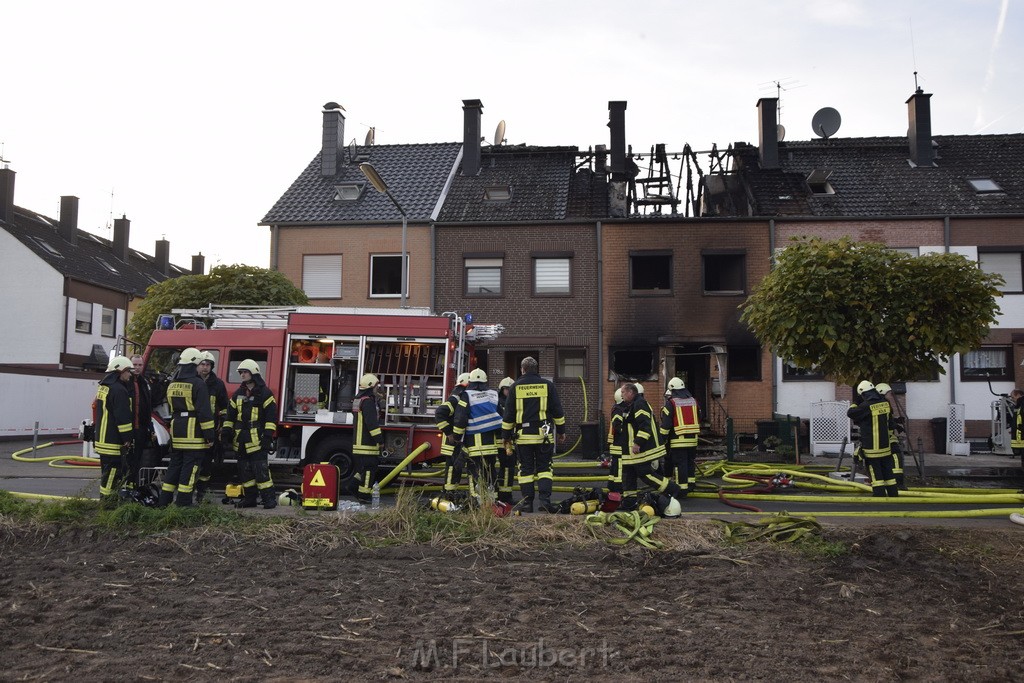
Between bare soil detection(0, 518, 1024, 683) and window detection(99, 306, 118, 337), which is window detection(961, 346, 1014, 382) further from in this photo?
window detection(99, 306, 118, 337)

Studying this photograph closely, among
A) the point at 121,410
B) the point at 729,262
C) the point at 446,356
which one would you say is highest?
the point at 729,262

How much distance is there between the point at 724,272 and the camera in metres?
22.6

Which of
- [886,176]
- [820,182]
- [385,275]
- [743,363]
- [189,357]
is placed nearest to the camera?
[189,357]

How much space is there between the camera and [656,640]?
5.30 m

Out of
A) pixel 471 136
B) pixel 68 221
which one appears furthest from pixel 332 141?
pixel 68 221

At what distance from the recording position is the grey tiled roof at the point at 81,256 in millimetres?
31703

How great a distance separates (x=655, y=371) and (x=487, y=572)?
610 inches

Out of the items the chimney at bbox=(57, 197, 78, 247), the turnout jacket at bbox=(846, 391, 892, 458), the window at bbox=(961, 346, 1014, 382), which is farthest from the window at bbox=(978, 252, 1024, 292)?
the chimney at bbox=(57, 197, 78, 247)

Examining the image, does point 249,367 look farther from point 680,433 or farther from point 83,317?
point 83,317

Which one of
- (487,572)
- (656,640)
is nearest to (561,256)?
(487,572)

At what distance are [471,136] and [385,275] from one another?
577cm

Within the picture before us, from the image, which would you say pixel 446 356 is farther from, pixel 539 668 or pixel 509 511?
pixel 539 668

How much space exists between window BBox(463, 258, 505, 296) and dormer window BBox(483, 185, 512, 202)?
Answer: 7.61 feet

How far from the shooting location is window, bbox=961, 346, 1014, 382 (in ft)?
71.3
